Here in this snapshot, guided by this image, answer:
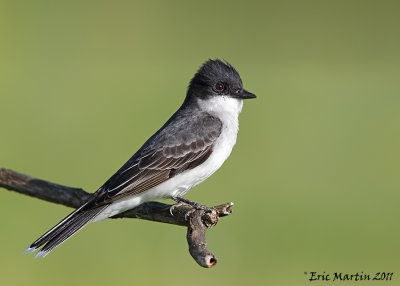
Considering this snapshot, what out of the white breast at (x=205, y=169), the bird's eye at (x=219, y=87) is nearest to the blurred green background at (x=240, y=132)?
the white breast at (x=205, y=169)

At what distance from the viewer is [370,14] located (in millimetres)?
23375

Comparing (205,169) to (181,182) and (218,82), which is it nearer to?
(181,182)

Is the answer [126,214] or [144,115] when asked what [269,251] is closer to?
[126,214]

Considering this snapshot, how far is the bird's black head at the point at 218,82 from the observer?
7.48 meters

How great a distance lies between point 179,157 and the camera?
22.6ft

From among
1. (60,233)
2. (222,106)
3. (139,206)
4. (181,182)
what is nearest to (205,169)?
(181,182)

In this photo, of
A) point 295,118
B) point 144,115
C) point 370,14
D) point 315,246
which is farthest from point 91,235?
point 370,14

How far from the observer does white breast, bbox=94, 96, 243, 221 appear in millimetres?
6613

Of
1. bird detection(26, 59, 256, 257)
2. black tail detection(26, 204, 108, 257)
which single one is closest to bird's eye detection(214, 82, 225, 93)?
bird detection(26, 59, 256, 257)

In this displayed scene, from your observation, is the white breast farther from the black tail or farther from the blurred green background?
the blurred green background

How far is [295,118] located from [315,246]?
16.8ft

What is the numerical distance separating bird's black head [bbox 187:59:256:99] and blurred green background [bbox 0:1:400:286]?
2.24m

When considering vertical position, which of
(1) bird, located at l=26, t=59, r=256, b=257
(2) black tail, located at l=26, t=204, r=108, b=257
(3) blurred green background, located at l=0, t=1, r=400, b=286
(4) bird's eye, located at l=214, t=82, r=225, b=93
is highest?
(4) bird's eye, located at l=214, t=82, r=225, b=93

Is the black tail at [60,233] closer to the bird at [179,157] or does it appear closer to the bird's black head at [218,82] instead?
the bird at [179,157]
